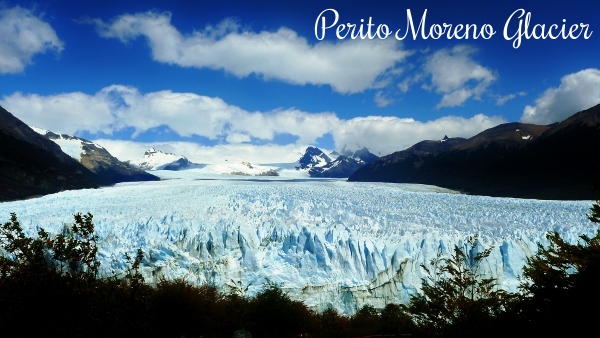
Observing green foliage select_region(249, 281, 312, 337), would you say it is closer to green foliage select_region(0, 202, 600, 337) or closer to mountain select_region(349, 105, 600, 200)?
green foliage select_region(0, 202, 600, 337)

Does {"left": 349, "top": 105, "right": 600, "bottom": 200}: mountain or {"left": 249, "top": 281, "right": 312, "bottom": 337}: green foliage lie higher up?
{"left": 349, "top": 105, "right": 600, "bottom": 200}: mountain

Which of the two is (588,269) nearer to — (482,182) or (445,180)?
(482,182)

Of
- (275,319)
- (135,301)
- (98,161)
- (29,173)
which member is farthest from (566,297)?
(98,161)

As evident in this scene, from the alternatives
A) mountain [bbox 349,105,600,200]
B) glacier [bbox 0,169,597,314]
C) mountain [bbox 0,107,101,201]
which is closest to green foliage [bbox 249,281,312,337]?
glacier [bbox 0,169,597,314]

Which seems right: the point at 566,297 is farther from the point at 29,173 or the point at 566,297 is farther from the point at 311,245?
the point at 29,173

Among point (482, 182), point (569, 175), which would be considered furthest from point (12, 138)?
point (569, 175)

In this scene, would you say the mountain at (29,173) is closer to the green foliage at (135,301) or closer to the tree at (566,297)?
the green foliage at (135,301)
